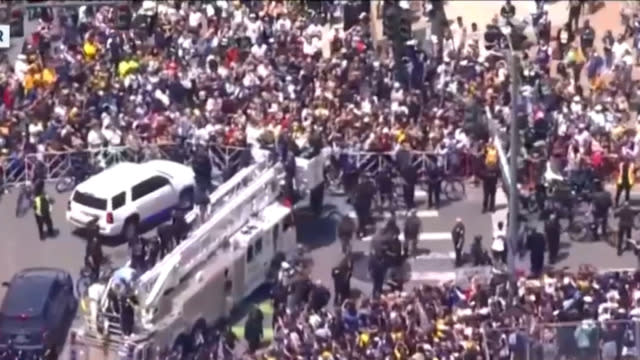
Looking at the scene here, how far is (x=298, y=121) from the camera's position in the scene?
188 feet

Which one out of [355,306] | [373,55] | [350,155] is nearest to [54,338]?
[355,306]

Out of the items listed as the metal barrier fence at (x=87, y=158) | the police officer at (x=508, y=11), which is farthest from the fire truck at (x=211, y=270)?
the police officer at (x=508, y=11)

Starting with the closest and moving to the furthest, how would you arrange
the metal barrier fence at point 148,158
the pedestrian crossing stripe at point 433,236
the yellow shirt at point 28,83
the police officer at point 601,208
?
the police officer at point 601,208, the pedestrian crossing stripe at point 433,236, the metal barrier fence at point 148,158, the yellow shirt at point 28,83

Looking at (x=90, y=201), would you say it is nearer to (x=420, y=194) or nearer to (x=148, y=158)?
(x=148, y=158)

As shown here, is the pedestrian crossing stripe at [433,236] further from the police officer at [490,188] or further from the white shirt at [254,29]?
the white shirt at [254,29]

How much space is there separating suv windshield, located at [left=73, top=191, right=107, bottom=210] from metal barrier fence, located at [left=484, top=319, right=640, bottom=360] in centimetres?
1111

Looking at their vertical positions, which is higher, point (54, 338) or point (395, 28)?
point (395, 28)

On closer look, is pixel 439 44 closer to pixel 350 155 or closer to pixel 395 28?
pixel 395 28

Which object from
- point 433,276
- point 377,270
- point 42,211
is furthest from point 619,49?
point 42,211

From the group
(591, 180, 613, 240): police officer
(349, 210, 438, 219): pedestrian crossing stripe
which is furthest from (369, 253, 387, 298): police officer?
(591, 180, 613, 240): police officer

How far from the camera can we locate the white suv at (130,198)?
54031mm

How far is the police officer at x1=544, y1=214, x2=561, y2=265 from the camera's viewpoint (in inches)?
2085

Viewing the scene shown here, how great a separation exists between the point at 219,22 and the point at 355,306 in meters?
15.9

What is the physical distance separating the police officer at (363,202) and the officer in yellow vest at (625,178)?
5150 millimetres
